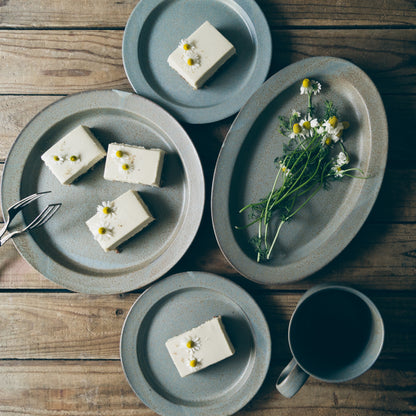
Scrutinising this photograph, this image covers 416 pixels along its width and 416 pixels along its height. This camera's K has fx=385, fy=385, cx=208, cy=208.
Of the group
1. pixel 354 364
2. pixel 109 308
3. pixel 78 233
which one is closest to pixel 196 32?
pixel 78 233

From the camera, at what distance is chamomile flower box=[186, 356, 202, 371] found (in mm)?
960

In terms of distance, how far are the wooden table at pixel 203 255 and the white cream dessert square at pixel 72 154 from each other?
0.49ft

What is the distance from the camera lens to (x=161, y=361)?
1021 millimetres

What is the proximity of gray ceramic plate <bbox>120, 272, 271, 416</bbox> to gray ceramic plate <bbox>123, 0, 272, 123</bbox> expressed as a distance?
1.48 feet

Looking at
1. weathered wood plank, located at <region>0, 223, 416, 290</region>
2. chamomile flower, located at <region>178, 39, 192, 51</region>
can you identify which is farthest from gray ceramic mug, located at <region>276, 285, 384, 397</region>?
chamomile flower, located at <region>178, 39, 192, 51</region>

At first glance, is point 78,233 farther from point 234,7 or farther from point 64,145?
point 234,7

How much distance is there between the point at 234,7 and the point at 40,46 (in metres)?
0.55

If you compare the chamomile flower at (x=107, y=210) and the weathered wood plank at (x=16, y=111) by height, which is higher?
the weathered wood plank at (x=16, y=111)

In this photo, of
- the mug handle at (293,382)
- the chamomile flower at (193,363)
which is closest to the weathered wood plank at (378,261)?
the mug handle at (293,382)

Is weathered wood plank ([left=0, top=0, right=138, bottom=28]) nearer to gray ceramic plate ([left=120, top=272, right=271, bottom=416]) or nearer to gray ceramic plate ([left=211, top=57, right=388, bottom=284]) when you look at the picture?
gray ceramic plate ([left=211, top=57, right=388, bottom=284])

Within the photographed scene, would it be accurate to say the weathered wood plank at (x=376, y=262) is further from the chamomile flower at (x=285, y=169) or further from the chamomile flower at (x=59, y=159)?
the chamomile flower at (x=59, y=159)

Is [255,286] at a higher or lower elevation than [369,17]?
lower

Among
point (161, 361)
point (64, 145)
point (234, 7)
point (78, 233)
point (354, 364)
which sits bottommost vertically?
point (161, 361)

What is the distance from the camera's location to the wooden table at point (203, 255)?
1.01m
